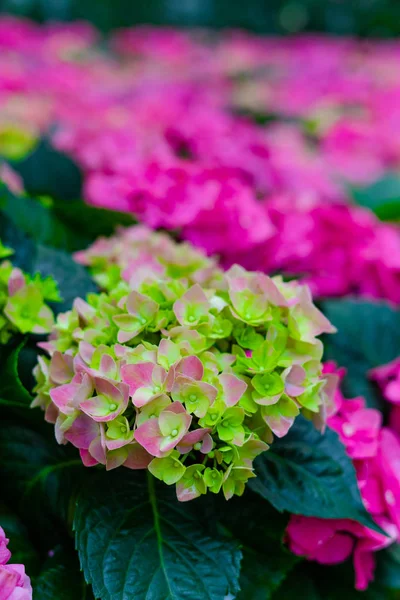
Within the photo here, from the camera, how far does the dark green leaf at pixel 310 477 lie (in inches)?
27.2

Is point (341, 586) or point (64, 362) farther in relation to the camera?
point (341, 586)

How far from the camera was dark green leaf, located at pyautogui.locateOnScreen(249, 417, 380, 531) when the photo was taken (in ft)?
2.27

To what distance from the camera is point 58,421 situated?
2.05ft

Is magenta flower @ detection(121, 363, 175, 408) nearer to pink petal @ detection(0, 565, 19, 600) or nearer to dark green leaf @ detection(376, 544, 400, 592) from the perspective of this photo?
pink petal @ detection(0, 565, 19, 600)

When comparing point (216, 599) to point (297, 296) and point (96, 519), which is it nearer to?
point (96, 519)

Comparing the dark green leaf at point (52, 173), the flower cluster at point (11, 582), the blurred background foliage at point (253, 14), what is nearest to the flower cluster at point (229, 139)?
the dark green leaf at point (52, 173)

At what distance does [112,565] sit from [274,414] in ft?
0.68

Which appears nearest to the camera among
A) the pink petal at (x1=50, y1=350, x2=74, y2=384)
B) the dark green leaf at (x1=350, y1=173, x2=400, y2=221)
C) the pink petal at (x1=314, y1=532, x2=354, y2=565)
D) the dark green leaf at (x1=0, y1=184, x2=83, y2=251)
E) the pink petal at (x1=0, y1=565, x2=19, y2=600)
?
the pink petal at (x1=0, y1=565, x2=19, y2=600)

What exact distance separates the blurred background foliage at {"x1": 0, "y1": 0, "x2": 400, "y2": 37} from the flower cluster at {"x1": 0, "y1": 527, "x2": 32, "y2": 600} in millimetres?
6349

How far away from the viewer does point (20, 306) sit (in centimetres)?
74

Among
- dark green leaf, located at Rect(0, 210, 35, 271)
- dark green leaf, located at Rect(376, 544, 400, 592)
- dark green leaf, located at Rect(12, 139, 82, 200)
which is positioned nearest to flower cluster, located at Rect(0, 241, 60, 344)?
dark green leaf, located at Rect(0, 210, 35, 271)

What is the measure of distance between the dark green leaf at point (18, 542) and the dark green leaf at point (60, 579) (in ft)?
0.07

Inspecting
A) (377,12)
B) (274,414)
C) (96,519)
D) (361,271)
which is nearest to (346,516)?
(274,414)

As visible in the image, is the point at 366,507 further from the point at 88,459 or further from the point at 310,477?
the point at 88,459
